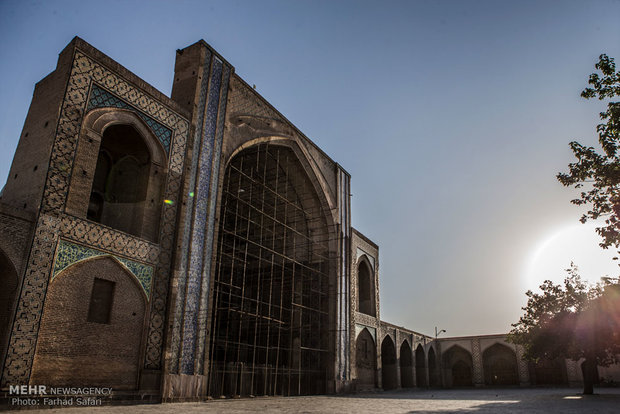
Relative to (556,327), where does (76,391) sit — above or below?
below

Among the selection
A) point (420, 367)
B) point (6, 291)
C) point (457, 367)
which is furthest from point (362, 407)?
point (457, 367)

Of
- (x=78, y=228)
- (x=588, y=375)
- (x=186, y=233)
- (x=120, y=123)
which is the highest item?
(x=120, y=123)

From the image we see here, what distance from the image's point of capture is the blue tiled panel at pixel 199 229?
10773mm

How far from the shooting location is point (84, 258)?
29.5 ft

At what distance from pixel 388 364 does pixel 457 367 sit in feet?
32.3

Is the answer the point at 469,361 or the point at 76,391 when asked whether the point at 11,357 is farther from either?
the point at 469,361

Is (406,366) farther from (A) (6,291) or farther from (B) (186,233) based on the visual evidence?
(A) (6,291)

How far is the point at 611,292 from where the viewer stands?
1555 cm

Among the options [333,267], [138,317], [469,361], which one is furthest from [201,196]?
[469,361]

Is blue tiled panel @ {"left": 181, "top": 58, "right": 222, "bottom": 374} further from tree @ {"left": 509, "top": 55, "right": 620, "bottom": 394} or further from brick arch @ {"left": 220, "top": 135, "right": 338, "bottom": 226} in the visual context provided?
tree @ {"left": 509, "top": 55, "right": 620, "bottom": 394}

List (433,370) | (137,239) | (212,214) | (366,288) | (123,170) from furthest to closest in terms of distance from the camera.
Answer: (433,370), (366,288), (212,214), (123,170), (137,239)

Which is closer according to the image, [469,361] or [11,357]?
[11,357]

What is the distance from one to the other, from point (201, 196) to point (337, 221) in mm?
8505

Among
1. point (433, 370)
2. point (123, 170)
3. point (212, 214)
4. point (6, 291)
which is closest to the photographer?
point (6, 291)
